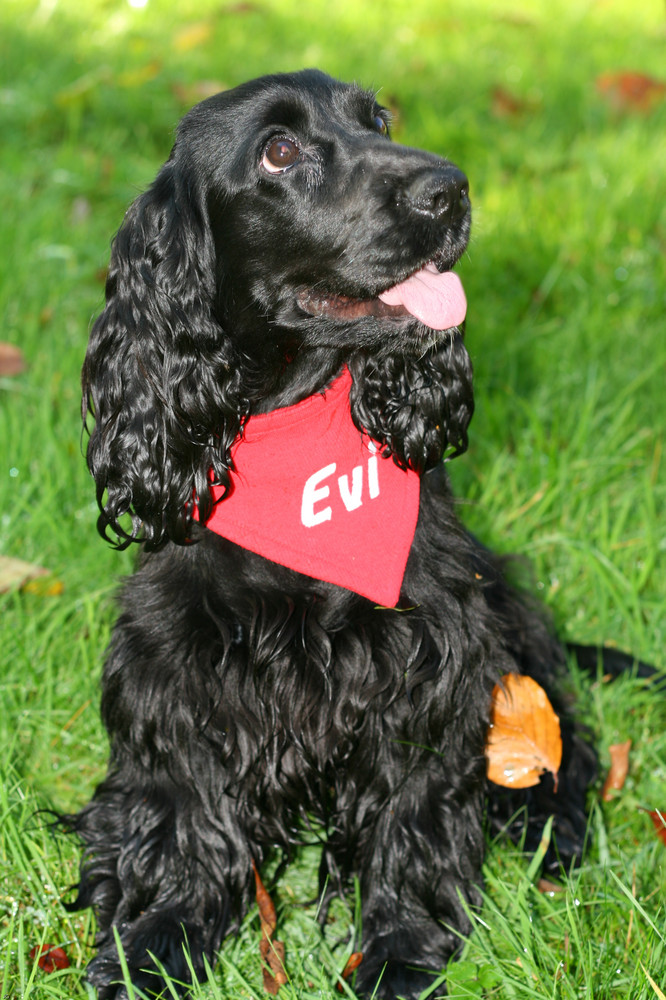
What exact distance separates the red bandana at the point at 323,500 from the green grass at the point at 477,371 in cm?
61

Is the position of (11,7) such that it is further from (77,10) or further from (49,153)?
(49,153)

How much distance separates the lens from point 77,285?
14.5 feet

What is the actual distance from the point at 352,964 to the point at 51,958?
2.03ft

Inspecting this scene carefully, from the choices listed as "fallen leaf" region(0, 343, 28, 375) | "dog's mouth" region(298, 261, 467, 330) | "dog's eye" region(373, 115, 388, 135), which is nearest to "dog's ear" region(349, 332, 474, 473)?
"dog's mouth" region(298, 261, 467, 330)

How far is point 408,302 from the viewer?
6.57 feet

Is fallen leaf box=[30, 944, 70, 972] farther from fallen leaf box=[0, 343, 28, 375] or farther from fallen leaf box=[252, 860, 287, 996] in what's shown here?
fallen leaf box=[0, 343, 28, 375]

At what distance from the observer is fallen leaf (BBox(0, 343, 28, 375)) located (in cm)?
376

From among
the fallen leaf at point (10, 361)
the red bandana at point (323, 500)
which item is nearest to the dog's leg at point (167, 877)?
the red bandana at point (323, 500)

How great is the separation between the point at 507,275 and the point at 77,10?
424cm

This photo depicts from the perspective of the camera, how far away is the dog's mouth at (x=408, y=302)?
78.2 inches

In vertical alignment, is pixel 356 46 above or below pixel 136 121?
above

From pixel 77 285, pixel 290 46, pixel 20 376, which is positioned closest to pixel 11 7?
pixel 290 46

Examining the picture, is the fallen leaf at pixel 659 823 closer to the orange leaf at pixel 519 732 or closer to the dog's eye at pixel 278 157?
the orange leaf at pixel 519 732

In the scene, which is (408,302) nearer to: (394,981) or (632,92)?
(394,981)
